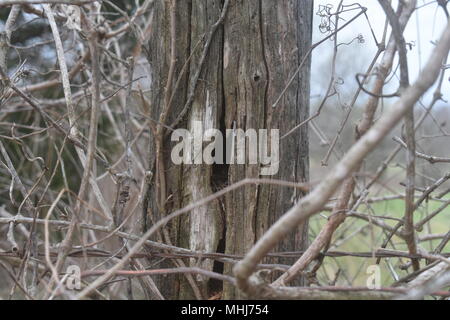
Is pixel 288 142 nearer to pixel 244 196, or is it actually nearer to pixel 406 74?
pixel 244 196

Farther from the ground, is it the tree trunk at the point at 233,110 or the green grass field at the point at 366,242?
the tree trunk at the point at 233,110

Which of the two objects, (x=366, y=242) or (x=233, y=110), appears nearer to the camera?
(x=233, y=110)

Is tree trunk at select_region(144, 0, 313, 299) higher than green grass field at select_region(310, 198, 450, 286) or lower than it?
higher

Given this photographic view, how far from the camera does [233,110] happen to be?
1703mm

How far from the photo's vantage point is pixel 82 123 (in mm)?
4035

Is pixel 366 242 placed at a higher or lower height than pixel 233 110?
lower

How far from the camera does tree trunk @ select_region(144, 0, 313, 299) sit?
1683mm

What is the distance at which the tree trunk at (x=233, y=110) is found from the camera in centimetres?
168

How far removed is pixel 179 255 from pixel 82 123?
2.68 metres

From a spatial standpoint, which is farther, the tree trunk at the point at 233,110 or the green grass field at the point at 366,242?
the green grass field at the point at 366,242

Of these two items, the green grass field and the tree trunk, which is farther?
the green grass field
